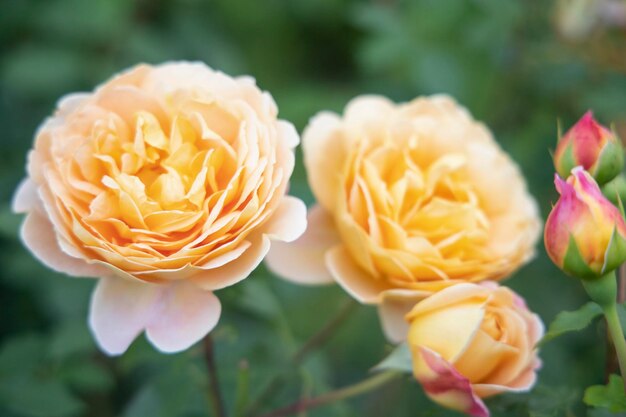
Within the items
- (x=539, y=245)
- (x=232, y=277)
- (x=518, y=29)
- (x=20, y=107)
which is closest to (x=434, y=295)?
(x=232, y=277)

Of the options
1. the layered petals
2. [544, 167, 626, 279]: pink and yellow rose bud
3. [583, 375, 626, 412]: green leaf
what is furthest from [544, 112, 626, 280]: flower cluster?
the layered petals

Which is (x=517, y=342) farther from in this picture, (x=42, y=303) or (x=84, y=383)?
(x=42, y=303)

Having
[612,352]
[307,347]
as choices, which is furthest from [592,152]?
[307,347]

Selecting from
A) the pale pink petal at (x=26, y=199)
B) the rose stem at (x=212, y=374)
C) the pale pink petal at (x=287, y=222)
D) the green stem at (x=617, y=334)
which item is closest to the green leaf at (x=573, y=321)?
→ the green stem at (x=617, y=334)

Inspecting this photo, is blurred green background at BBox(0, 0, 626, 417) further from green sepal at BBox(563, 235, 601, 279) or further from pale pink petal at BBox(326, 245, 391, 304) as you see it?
green sepal at BBox(563, 235, 601, 279)

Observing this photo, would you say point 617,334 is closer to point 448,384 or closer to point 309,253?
point 448,384

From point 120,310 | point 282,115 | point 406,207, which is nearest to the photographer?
point 120,310
